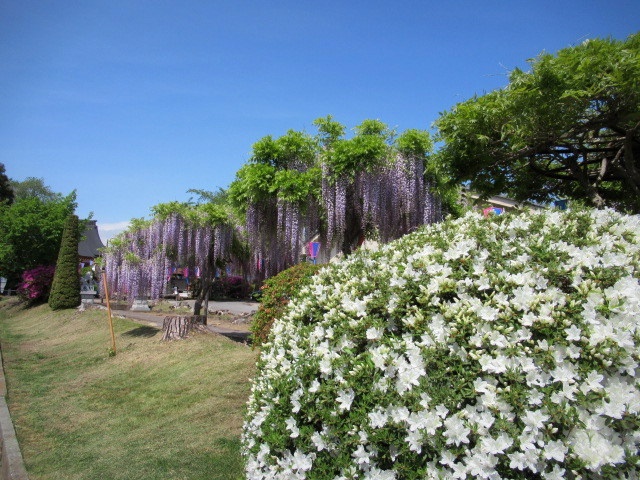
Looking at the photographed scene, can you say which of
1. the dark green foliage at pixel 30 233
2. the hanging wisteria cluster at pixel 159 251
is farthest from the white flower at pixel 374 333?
the dark green foliage at pixel 30 233

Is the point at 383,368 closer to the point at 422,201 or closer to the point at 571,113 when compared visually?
the point at 571,113

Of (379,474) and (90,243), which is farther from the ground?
(90,243)

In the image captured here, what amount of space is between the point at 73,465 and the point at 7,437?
69.8 inches

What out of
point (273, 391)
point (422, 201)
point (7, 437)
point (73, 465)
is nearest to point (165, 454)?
point (73, 465)

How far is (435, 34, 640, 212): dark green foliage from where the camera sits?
21.5ft

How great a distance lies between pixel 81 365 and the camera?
1208cm

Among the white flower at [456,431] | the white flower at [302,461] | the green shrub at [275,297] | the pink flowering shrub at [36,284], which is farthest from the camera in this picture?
the pink flowering shrub at [36,284]

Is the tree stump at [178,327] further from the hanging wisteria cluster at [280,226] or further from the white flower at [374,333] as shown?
the white flower at [374,333]

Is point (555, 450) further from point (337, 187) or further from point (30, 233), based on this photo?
point (30, 233)

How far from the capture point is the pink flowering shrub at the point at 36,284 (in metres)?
28.5

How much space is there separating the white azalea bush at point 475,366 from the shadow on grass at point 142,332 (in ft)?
40.8

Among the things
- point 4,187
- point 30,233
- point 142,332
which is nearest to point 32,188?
point 4,187

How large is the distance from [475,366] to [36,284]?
106 ft

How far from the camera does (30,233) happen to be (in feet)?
99.3
